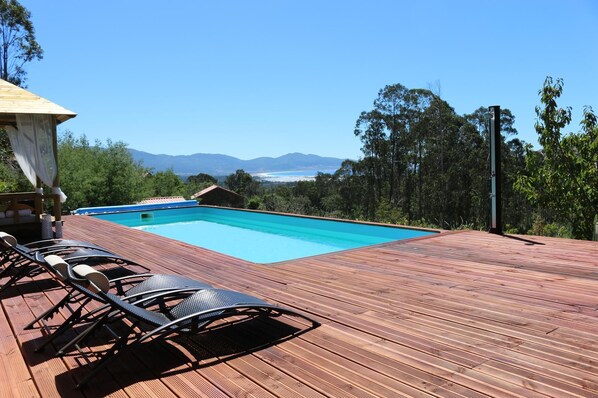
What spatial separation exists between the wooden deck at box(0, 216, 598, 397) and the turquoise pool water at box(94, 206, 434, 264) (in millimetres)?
3499

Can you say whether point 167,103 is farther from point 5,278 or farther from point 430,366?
point 430,366

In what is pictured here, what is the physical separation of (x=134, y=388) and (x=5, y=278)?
10.2 feet

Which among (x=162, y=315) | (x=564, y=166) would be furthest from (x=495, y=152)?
(x=162, y=315)

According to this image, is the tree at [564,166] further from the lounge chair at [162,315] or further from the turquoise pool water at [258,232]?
the lounge chair at [162,315]

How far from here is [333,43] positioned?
727 inches

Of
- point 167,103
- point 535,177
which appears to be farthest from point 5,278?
point 167,103

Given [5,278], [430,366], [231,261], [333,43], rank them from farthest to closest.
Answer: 1. [333,43]
2. [231,261]
3. [5,278]
4. [430,366]

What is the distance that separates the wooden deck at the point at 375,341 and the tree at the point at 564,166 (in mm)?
5246

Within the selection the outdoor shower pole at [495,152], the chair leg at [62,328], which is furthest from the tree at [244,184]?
the chair leg at [62,328]

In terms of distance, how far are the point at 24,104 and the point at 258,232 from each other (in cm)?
566

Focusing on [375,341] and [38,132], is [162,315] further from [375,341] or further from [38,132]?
[38,132]

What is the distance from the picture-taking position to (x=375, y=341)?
8.23 ft

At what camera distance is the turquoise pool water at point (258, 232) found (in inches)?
327

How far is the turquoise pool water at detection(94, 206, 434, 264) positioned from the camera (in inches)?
327
